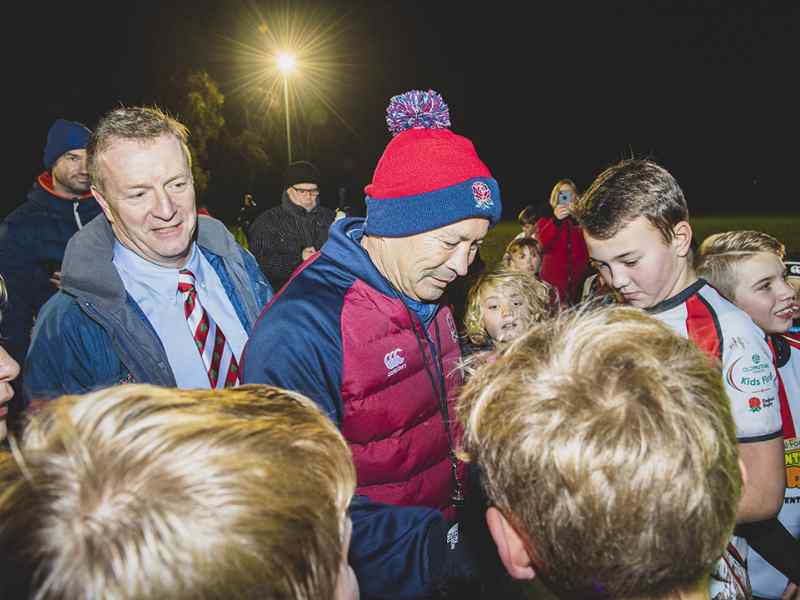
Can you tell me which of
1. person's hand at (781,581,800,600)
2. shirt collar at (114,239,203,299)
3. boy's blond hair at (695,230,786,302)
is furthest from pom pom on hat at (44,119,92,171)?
person's hand at (781,581,800,600)

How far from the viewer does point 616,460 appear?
3.21 feet

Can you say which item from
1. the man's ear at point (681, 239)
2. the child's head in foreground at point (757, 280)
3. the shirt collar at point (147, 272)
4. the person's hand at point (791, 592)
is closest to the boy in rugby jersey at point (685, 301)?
the man's ear at point (681, 239)

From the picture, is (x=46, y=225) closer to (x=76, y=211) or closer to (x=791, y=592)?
(x=76, y=211)

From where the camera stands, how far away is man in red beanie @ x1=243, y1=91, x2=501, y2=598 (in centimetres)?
172

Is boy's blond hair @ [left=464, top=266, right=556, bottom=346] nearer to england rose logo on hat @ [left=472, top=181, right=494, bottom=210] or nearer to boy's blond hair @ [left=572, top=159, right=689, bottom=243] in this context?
boy's blond hair @ [left=572, top=159, right=689, bottom=243]

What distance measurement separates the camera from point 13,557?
0.73 metres

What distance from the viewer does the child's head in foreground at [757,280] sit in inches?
103

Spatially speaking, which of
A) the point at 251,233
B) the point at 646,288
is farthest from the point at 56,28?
the point at 646,288

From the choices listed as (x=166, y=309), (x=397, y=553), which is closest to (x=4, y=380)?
(x=166, y=309)

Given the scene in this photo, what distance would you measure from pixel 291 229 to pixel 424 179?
14.0 ft

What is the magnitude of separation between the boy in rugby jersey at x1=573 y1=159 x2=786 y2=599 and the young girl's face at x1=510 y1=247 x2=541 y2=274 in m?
3.69

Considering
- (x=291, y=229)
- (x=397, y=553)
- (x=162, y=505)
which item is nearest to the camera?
(x=162, y=505)

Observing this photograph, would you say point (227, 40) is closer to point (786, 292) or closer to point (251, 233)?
point (251, 233)

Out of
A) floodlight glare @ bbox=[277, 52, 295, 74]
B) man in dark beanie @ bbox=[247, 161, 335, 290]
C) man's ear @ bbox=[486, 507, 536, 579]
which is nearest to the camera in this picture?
man's ear @ bbox=[486, 507, 536, 579]
